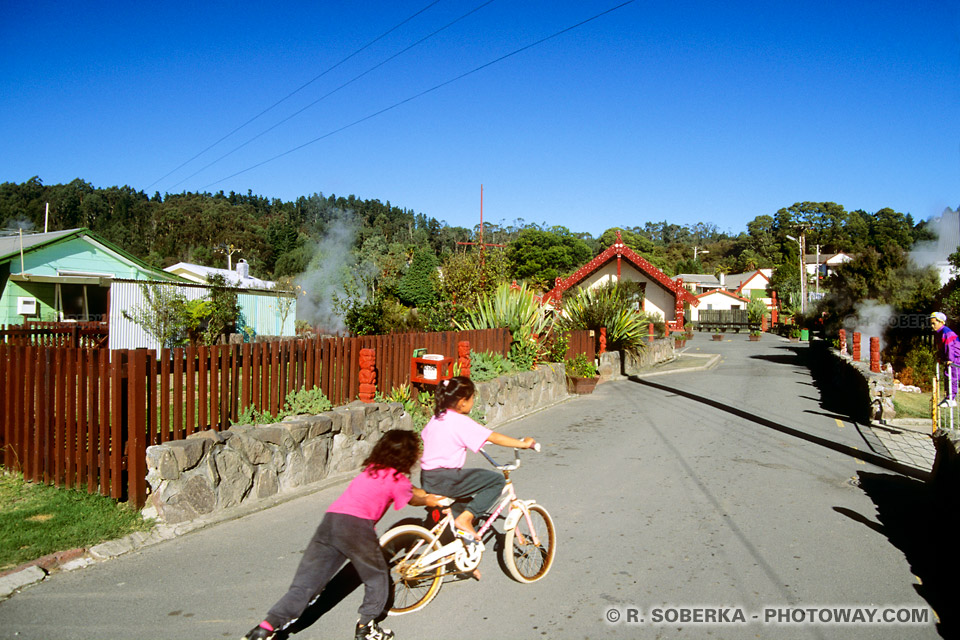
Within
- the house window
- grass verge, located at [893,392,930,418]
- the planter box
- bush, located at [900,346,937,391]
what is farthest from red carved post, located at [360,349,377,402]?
the house window

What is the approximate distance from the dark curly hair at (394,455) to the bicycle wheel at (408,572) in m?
0.56

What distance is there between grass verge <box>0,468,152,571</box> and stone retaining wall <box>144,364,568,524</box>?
13.1 inches

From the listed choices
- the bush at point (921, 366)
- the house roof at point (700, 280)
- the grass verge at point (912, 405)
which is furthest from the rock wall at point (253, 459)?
the house roof at point (700, 280)

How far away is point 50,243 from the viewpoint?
23.6m

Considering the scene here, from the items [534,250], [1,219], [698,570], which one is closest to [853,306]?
[698,570]

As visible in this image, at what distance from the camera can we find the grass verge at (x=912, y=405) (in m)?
12.4

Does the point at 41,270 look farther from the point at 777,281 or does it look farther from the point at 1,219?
the point at 777,281

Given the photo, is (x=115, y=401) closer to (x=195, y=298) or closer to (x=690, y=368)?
(x=195, y=298)

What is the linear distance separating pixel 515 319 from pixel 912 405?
849cm

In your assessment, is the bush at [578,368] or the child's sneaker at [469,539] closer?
the child's sneaker at [469,539]

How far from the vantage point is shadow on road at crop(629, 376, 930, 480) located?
861cm

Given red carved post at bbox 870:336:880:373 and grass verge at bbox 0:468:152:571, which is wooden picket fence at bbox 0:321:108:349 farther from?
red carved post at bbox 870:336:880:373

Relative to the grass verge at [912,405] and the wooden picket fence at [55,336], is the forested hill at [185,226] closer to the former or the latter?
the wooden picket fence at [55,336]

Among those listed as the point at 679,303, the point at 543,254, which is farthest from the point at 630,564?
the point at 543,254
